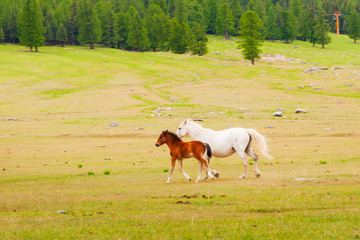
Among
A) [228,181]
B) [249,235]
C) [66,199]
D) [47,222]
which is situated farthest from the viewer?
[228,181]

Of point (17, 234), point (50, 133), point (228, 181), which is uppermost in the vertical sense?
point (17, 234)

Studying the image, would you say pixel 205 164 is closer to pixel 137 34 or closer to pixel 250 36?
pixel 250 36

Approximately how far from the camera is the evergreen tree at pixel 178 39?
13950 centimetres

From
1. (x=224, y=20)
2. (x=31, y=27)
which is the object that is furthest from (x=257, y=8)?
(x=31, y=27)

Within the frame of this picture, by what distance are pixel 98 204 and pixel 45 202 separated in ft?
5.91

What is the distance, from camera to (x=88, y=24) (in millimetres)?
146375

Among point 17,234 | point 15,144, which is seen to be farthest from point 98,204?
point 15,144

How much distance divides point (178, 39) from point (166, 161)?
11946cm

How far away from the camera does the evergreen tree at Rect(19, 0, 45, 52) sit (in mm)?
130625

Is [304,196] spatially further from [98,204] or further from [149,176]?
[149,176]

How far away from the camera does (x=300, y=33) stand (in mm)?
186625

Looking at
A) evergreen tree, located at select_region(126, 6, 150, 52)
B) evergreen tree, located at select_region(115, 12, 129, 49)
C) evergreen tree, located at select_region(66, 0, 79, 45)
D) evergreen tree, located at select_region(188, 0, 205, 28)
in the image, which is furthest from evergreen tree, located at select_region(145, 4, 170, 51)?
evergreen tree, located at select_region(188, 0, 205, 28)

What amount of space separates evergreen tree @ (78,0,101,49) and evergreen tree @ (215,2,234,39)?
51.2 m

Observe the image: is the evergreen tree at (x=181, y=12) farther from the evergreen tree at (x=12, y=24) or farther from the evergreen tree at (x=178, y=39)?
the evergreen tree at (x=12, y=24)
